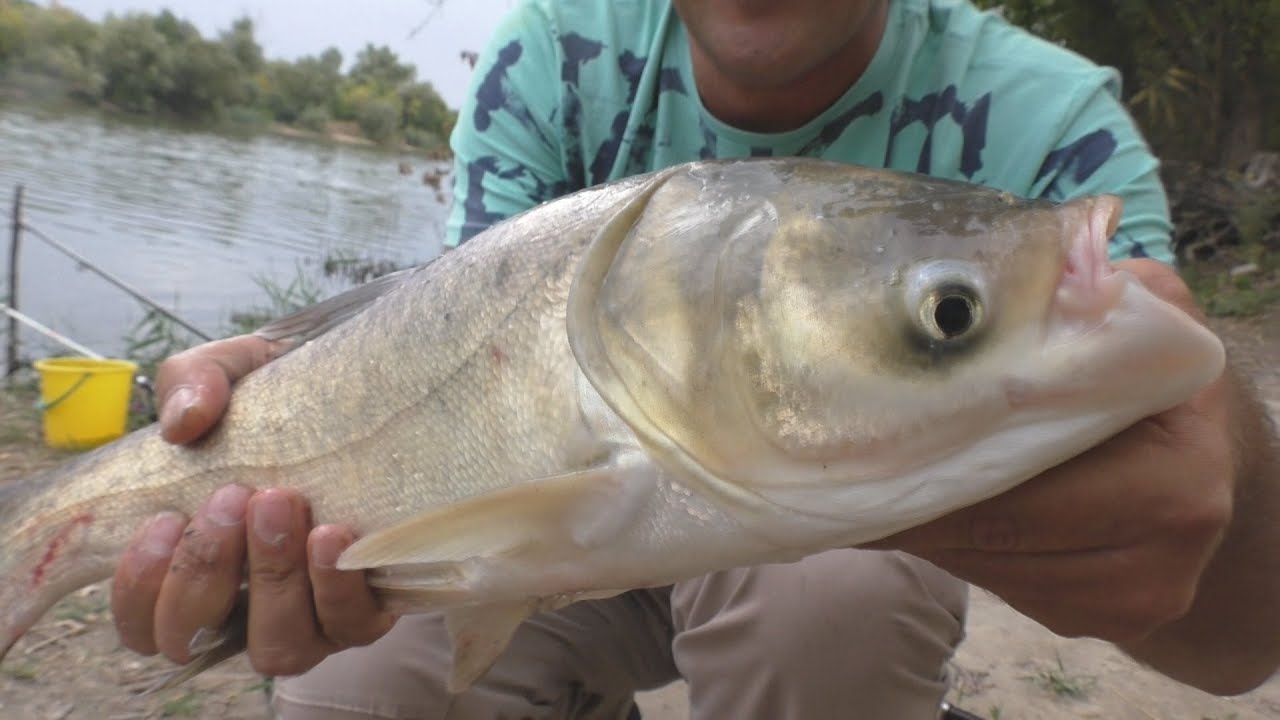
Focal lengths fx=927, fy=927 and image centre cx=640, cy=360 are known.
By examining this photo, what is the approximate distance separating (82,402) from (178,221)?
12227 mm

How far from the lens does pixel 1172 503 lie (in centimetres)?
→ 111

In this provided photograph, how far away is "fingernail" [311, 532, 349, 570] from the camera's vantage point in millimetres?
1649

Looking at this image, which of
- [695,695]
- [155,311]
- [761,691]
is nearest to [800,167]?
[761,691]

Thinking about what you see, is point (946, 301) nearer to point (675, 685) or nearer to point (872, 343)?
point (872, 343)

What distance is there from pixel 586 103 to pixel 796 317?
1.51 meters

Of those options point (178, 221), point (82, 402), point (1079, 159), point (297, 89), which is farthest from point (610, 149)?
point (297, 89)

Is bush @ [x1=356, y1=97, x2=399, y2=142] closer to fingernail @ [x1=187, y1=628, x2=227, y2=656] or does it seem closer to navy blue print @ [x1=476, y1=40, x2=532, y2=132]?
navy blue print @ [x1=476, y1=40, x2=532, y2=132]

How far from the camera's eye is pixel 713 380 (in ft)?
3.78

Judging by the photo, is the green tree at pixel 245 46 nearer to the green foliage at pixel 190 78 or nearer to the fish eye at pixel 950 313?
the green foliage at pixel 190 78

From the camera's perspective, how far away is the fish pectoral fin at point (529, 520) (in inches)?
48.2

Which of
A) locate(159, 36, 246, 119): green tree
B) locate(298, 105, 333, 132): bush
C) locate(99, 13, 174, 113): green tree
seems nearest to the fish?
locate(99, 13, 174, 113): green tree

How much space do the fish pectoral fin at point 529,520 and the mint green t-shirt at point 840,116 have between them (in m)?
1.24

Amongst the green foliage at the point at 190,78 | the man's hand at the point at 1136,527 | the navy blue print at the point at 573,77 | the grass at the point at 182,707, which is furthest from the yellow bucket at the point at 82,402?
the green foliage at the point at 190,78

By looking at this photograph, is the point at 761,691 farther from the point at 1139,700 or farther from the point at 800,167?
the point at 1139,700
